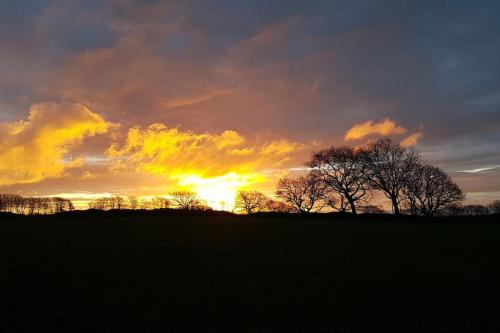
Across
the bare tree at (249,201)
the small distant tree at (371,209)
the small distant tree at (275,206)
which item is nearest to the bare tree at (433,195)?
the small distant tree at (371,209)

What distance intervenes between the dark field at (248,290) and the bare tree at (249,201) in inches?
3800

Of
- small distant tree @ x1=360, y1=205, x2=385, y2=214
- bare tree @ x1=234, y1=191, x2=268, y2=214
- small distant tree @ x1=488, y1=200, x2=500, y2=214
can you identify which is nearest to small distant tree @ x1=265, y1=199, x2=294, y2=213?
bare tree @ x1=234, y1=191, x2=268, y2=214

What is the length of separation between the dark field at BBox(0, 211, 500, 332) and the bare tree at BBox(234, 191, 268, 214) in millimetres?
96520

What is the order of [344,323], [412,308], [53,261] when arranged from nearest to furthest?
[344,323], [412,308], [53,261]

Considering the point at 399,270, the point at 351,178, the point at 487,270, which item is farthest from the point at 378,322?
the point at 351,178

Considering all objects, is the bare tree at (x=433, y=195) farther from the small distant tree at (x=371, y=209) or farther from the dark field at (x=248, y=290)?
the dark field at (x=248, y=290)

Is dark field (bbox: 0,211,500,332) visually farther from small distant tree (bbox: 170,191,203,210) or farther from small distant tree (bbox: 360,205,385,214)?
small distant tree (bbox: 170,191,203,210)

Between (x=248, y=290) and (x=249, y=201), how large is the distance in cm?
10564

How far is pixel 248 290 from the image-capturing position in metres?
10.2

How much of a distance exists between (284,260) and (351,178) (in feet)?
176

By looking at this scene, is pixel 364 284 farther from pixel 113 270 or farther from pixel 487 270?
pixel 113 270

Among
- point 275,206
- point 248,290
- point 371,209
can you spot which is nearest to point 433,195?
point 371,209

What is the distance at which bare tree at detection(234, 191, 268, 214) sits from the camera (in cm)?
11425

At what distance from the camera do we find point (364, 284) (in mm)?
11078
